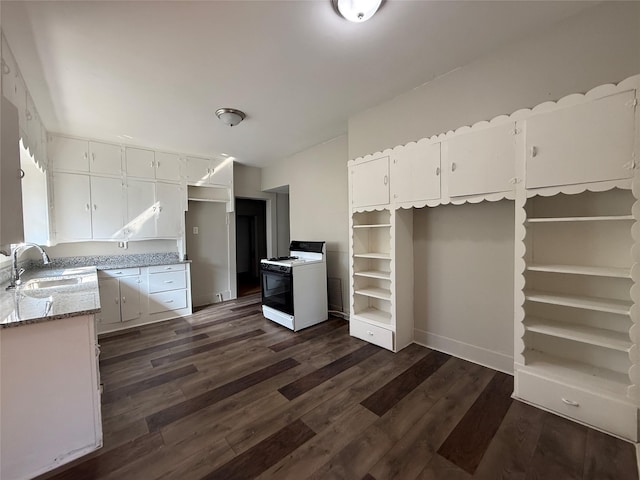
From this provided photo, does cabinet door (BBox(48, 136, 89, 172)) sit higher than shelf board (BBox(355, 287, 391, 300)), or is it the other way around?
cabinet door (BBox(48, 136, 89, 172))

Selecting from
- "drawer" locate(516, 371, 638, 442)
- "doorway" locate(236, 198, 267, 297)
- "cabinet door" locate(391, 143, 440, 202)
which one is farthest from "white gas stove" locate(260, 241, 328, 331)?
"doorway" locate(236, 198, 267, 297)

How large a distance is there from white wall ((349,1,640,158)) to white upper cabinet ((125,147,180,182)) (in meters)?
3.37

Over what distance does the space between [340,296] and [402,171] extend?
2.11 metres

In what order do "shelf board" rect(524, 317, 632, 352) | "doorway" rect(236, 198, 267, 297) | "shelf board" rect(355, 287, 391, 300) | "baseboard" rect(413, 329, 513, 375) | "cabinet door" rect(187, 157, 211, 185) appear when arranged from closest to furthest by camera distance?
"shelf board" rect(524, 317, 632, 352)
"baseboard" rect(413, 329, 513, 375)
"shelf board" rect(355, 287, 391, 300)
"cabinet door" rect(187, 157, 211, 185)
"doorway" rect(236, 198, 267, 297)

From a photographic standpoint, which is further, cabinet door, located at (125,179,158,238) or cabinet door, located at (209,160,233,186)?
cabinet door, located at (209,160,233,186)

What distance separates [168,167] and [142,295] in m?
2.01

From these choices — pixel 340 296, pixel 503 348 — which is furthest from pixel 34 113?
pixel 503 348

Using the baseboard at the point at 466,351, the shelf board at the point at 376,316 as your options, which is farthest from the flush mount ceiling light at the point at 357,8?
the baseboard at the point at 466,351

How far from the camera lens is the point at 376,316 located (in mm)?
3041

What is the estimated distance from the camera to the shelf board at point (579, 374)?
5.44 feet

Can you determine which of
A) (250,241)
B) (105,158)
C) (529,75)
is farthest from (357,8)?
(250,241)

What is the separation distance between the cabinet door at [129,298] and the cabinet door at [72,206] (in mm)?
817

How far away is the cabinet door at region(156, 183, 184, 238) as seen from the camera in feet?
13.3

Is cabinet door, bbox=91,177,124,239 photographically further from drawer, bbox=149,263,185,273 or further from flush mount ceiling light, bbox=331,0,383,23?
flush mount ceiling light, bbox=331,0,383,23
